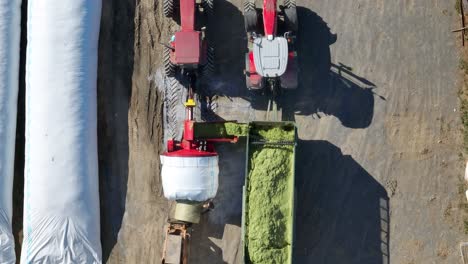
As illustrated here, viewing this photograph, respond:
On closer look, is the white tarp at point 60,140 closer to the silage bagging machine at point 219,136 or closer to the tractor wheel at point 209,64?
the silage bagging machine at point 219,136

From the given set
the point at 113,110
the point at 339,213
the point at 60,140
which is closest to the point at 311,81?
the point at 339,213

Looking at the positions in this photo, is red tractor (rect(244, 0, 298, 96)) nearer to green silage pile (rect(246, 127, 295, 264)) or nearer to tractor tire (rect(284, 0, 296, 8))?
tractor tire (rect(284, 0, 296, 8))

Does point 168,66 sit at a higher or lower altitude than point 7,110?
higher

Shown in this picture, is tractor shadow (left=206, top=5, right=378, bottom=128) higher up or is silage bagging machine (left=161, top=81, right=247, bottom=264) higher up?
tractor shadow (left=206, top=5, right=378, bottom=128)

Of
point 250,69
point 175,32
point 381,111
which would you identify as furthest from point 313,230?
point 175,32

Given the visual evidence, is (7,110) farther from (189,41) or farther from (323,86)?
(323,86)

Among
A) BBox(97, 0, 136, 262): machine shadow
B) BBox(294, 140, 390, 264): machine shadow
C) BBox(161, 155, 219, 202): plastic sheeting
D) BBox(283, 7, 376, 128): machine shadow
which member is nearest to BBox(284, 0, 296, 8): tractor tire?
BBox(283, 7, 376, 128): machine shadow

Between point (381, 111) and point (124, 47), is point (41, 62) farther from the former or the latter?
point (381, 111)
